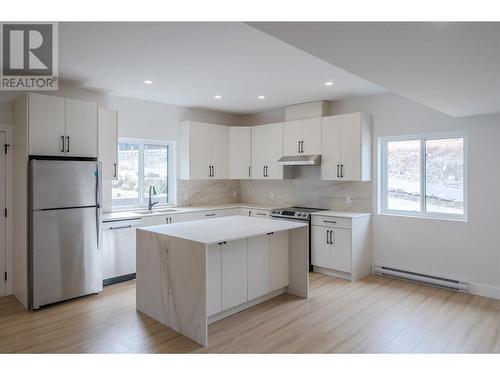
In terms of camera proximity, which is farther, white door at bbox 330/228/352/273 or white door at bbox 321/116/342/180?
white door at bbox 321/116/342/180

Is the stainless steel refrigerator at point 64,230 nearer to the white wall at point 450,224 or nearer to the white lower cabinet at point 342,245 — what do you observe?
the white lower cabinet at point 342,245

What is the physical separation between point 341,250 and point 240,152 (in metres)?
2.55

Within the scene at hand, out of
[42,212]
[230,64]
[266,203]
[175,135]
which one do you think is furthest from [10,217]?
[266,203]

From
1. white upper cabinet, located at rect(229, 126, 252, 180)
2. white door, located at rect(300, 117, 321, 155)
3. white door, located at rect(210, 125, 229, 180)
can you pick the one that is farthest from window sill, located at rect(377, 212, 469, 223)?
white door, located at rect(210, 125, 229, 180)

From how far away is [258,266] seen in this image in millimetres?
3734

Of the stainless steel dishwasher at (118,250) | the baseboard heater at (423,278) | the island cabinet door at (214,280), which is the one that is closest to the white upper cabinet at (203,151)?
the stainless steel dishwasher at (118,250)

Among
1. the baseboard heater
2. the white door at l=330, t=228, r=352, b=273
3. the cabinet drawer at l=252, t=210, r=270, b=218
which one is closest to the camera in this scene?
the baseboard heater

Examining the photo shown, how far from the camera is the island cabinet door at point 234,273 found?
3379 millimetres

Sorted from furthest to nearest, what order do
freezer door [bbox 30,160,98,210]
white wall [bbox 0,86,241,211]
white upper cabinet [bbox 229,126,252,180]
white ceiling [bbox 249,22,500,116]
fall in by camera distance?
white upper cabinet [bbox 229,126,252,180], white wall [bbox 0,86,241,211], freezer door [bbox 30,160,98,210], white ceiling [bbox 249,22,500,116]

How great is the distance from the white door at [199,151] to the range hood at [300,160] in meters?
1.27

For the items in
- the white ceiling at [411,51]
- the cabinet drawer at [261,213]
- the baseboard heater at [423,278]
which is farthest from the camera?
the cabinet drawer at [261,213]

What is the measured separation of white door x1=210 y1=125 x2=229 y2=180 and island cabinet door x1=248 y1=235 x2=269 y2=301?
254 cm

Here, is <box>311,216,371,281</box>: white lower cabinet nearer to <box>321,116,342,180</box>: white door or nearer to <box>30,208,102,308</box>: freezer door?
<box>321,116,342,180</box>: white door

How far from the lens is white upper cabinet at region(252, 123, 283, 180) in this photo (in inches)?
228
